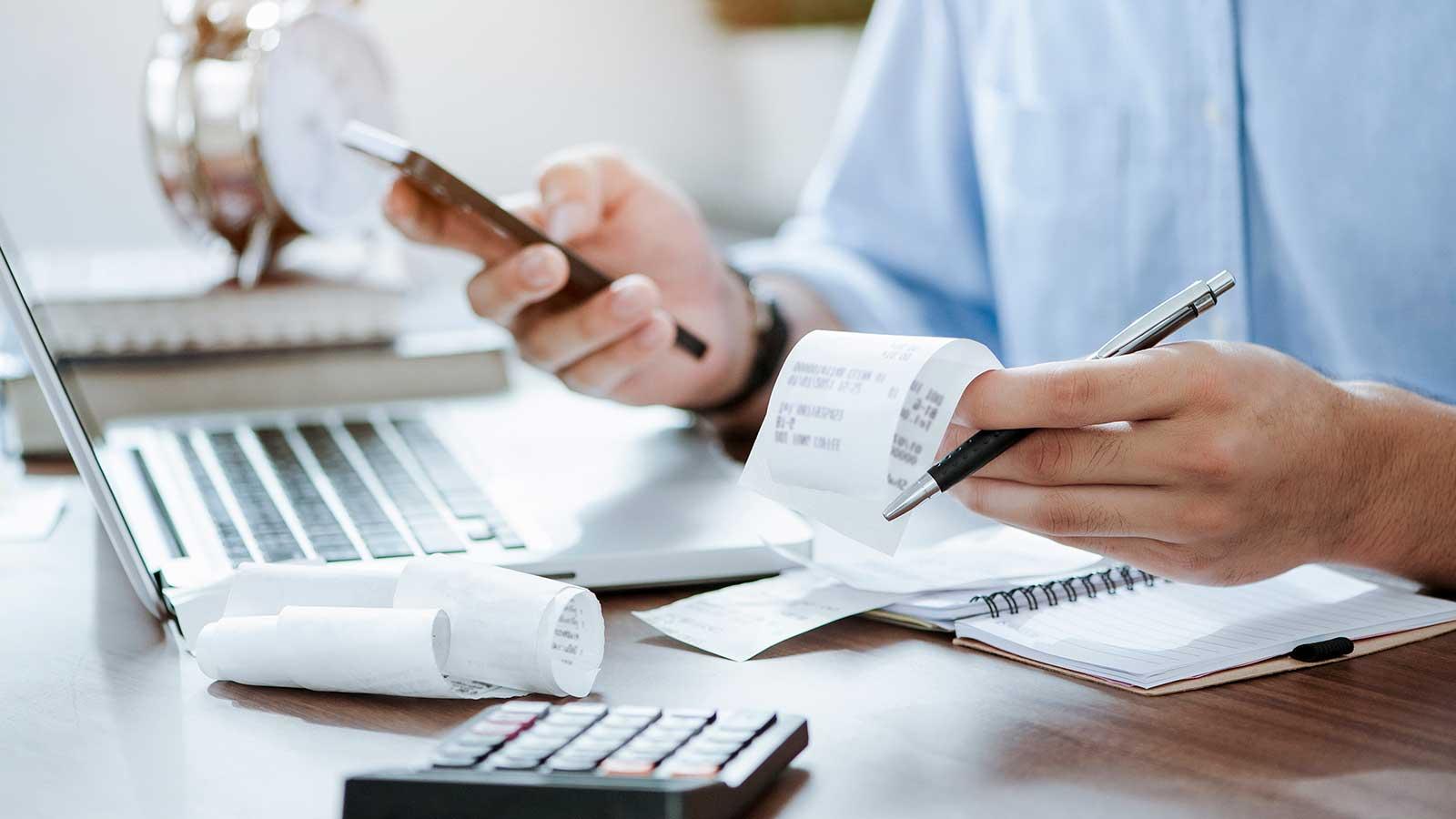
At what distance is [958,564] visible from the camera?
26.7 inches

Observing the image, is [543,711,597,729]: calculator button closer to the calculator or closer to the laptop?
the calculator

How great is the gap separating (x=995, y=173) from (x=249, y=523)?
0.78 metres

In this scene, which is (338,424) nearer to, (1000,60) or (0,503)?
(0,503)

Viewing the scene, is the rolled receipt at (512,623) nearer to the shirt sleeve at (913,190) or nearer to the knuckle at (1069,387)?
the knuckle at (1069,387)

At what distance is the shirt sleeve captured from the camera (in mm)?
1333

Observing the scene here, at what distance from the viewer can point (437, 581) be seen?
55 centimetres

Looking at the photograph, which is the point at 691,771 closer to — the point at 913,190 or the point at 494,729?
the point at 494,729

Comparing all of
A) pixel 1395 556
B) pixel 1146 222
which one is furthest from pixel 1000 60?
pixel 1395 556

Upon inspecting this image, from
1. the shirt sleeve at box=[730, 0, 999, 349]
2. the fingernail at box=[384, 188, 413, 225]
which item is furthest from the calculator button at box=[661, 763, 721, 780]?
the shirt sleeve at box=[730, 0, 999, 349]

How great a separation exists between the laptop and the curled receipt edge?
0.10m

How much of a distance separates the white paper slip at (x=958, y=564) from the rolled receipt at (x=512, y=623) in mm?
153

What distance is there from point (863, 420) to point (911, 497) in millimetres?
39

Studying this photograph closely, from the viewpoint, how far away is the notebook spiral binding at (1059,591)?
0.62 meters

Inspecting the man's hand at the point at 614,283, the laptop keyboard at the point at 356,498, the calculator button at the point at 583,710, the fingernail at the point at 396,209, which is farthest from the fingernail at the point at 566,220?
the calculator button at the point at 583,710
